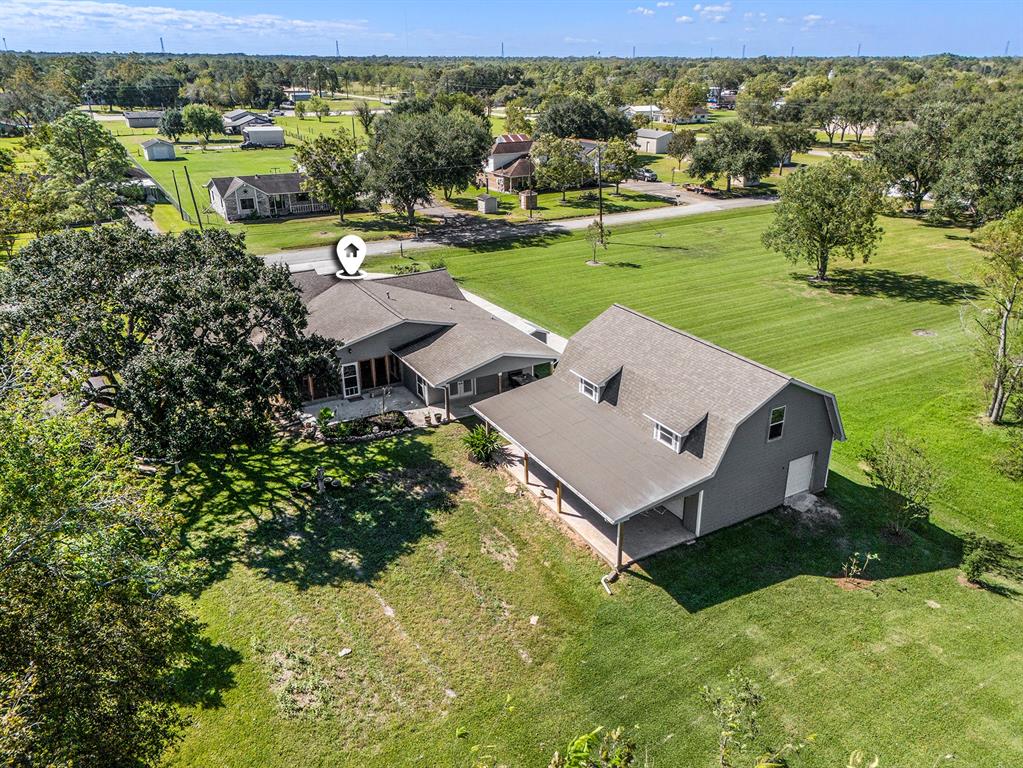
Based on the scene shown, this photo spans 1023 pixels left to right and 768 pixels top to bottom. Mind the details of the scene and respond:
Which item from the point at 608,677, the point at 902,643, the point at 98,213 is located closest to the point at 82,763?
the point at 608,677

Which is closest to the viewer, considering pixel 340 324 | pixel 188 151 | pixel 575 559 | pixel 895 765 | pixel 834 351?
pixel 895 765

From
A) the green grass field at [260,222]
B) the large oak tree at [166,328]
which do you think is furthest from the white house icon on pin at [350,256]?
the green grass field at [260,222]

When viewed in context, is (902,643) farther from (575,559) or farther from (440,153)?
(440,153)

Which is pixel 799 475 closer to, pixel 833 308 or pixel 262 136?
pixel 833 308

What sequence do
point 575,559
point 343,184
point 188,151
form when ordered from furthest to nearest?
point 188,151 < point 343,184 < point 575,559

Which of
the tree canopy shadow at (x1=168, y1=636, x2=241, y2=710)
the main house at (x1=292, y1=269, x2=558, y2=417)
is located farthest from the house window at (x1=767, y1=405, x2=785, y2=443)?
the tree canopy shadow at (x1=168, y1=636, x2=241, y2=710)

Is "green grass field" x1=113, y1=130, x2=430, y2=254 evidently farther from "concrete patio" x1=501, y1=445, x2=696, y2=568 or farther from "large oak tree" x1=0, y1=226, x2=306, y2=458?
"concrete patio" x1=501, y1=445, x2=696, y2=568

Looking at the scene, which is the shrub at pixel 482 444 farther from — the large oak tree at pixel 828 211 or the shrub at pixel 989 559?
the large oak tree at pixel 828 211

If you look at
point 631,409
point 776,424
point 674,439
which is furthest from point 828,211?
point 674,439
